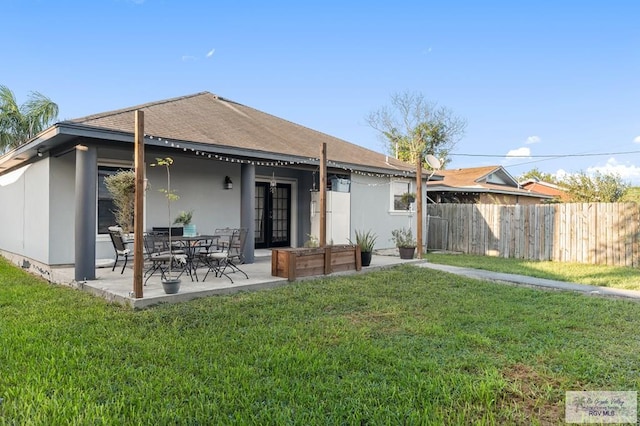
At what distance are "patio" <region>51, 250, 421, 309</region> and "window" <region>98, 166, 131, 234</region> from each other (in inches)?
35.4

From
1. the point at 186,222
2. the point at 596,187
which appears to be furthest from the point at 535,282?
the point at 596,187

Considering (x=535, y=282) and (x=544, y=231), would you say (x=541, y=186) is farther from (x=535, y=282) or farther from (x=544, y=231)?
(x=535, y=282)

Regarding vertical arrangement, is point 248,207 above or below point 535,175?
below

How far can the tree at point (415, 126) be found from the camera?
30031mm

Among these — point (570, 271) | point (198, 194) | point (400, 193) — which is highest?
point (400, 193)

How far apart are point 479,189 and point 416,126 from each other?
14.7 m

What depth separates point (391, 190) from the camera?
1252 cm

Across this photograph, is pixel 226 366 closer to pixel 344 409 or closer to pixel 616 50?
pixel 344 409

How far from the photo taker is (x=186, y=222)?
850 centimetres

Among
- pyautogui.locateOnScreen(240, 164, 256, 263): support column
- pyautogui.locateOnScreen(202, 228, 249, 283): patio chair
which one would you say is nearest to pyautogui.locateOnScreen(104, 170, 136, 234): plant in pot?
pyautogui.locateOnScreen(202, 228, 249, 283): patio chair

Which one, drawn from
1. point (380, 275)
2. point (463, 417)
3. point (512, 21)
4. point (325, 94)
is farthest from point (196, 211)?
point (325, 94)

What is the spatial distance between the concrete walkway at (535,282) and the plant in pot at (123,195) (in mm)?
6620

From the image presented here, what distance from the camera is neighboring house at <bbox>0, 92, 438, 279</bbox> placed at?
6948 mm

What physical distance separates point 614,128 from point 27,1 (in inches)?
1151
